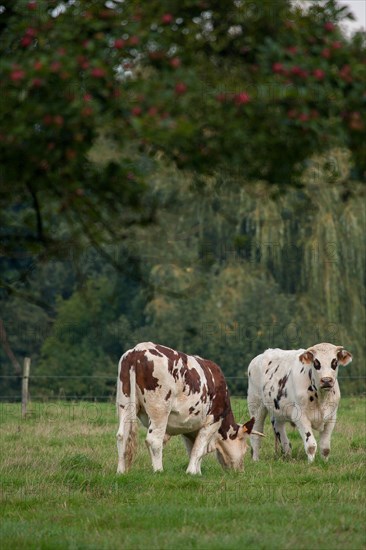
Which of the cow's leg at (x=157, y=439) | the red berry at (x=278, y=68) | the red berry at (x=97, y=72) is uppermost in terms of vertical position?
the red berry at (x=97, y=72)

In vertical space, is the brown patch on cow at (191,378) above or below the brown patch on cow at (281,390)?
above

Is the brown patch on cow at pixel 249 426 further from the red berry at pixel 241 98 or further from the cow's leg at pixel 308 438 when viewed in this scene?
the red berry at pixel 241 98

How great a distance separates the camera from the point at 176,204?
22.8 feet

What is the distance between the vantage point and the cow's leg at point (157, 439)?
12836mm

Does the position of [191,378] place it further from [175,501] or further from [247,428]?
[175,501]

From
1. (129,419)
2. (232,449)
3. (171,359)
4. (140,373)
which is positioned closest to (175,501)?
(129,419)

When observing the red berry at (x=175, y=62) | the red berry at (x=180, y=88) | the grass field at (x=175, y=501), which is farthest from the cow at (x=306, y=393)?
the red berry at (x=180, y=88)

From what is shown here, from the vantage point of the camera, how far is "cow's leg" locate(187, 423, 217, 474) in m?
13.0

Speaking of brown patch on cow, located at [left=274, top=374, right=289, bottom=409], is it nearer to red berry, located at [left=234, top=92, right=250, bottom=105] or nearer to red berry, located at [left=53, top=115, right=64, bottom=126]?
red berry, located at [left=234, top=92, right=250, bottom=105]

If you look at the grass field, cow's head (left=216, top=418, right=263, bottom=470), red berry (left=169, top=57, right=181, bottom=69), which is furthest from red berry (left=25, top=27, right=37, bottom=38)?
cow's head (left=216, top=418, right=263, bottom=470)

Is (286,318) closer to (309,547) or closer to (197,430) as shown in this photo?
Answer: (197,430)

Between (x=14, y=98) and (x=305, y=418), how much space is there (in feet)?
29.7

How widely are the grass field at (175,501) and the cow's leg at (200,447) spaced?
216 millimetres

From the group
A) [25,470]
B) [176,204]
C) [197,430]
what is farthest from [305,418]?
[176,204]
